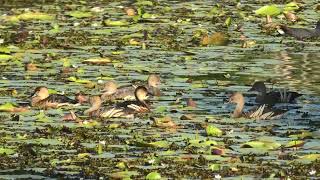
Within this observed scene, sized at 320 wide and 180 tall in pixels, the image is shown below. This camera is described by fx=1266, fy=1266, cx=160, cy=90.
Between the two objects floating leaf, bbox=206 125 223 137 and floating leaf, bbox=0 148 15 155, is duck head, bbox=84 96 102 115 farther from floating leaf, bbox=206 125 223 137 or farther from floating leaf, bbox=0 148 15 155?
floating leaf, bbox=0 148 15 155

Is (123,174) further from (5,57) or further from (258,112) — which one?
(5,57)

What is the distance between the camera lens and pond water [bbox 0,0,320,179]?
506 inches

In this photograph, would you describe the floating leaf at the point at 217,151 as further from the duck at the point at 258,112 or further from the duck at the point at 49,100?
the duck at the point at 49,100

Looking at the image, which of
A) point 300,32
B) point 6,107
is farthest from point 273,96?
point 300,32

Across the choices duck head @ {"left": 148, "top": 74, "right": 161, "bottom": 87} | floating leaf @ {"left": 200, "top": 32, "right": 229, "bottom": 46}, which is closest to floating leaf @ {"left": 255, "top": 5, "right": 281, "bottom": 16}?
floating leaf @ {"left": 200, "top": 32, "right": 229, "bottom": 46}

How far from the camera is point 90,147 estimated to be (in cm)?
1371

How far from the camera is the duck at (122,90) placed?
17.4 m

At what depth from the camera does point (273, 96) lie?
17.1 metres

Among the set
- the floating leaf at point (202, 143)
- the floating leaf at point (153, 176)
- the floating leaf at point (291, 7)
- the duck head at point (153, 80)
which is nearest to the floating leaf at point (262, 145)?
the floating leaf at point (202, 143)

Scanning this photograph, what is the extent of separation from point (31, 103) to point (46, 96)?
22 centimetres

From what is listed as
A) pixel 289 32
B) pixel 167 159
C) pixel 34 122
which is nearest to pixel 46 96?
pixel 34 122

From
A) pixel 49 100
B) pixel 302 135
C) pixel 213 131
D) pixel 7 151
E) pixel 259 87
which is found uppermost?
pixel 259 87

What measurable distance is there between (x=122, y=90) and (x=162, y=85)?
32.7 inches

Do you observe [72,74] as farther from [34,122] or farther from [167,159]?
[167,159]
